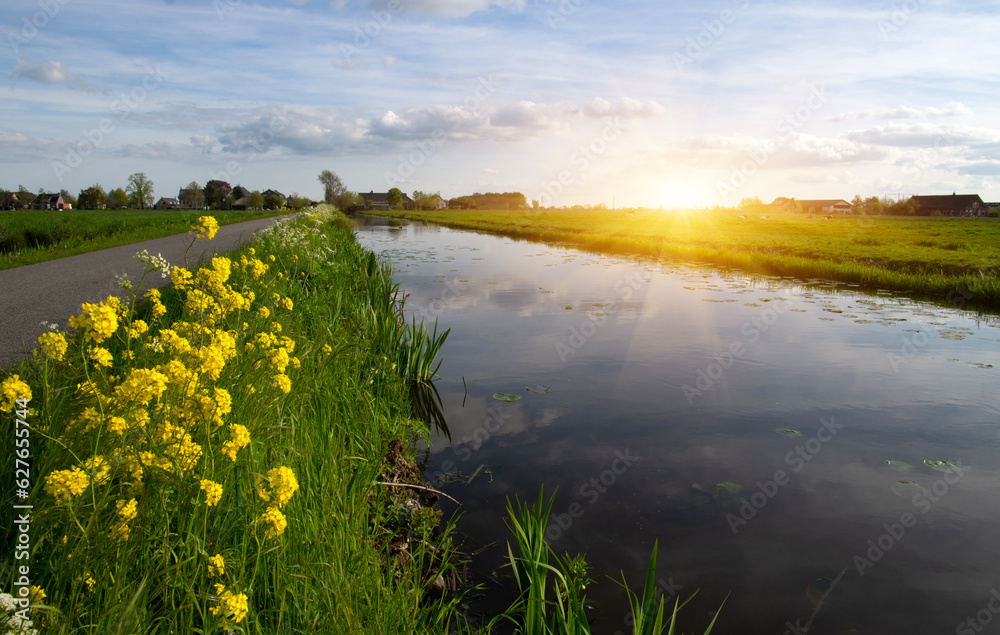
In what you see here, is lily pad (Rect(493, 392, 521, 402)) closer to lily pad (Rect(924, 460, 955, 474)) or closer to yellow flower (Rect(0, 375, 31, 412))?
lily pad (Rect(924, 460, 955, 474))

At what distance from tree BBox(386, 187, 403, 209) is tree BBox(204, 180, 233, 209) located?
30.8 m

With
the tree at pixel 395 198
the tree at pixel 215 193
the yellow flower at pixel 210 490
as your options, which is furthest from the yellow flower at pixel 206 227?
the tree at pixel 395 198

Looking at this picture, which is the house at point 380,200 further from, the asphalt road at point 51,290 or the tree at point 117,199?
the asphalt road at point 51,290

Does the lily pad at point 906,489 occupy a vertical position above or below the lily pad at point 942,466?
below

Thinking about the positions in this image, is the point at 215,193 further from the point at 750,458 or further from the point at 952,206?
the point at 952,206

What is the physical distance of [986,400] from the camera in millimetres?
6477

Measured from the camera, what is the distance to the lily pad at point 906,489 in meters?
4.50

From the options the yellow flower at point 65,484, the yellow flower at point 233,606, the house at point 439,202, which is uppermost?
the house at point 439,202

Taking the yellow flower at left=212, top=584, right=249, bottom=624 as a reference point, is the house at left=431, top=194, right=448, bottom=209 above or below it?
above

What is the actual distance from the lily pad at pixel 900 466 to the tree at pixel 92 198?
82.6 meters

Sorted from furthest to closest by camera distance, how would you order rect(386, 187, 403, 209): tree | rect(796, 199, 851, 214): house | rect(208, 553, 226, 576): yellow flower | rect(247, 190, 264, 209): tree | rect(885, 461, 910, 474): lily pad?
rect(386, 187, 403, 209): tree < rect(796, 199, 851, 214): house < rect(247, 190, 264, 209): tree < rect(885, 461, 910, 474): lily pad < rect(208, 553, 226, 576): yellow flower

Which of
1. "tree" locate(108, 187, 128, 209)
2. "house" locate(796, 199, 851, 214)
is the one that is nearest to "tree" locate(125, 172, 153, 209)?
"tree" locate(108, 187, 128, 209)

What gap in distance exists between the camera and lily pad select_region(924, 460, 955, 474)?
4.86 m

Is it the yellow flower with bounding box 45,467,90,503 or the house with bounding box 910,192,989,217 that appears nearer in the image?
the yellow flower with bounding box 45,467,90,503
